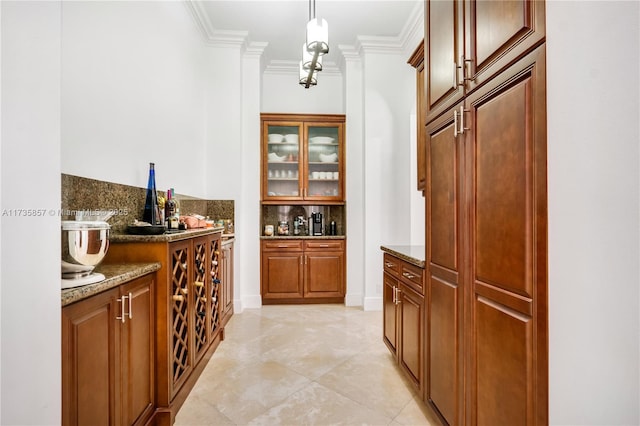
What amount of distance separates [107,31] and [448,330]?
8.62 ft

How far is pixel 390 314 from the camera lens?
2.39 m

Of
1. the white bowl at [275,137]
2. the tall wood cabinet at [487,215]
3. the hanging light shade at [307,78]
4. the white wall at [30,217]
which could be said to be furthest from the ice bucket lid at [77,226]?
the white bowl at [275,137]

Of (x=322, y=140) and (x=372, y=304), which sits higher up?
(x=322, y=140)

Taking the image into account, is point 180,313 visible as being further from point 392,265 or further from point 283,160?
point 283,160

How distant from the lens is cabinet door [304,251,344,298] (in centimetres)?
410

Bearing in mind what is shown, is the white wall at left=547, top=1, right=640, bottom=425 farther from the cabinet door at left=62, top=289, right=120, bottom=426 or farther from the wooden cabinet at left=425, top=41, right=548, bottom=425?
the cabinet door at left=62, top=289, right=120, bottom=426

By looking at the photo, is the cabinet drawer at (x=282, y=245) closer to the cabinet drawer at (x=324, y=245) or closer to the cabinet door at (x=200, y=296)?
the cabinet drawer at (x=324, y=245)

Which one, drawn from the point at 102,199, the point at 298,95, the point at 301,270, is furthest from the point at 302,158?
the point at 102,199

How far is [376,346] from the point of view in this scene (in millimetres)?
2799

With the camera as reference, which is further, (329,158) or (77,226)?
(329,158)

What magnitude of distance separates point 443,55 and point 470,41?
0.89 ft

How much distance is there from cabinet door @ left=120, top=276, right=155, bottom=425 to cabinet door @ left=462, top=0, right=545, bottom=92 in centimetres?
172

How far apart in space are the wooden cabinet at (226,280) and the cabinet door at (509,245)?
2357mm

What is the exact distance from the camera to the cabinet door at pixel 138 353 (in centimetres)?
135
